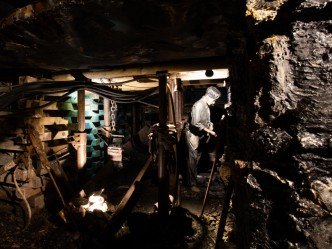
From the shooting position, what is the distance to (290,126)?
1.23m

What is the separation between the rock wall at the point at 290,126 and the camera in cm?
115

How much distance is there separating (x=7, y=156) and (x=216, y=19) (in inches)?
270

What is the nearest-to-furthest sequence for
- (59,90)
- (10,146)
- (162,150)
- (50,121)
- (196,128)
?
1. (59,90)
2. (162,150)
3. (10,146)
4. (50,121)
5. (196,128)

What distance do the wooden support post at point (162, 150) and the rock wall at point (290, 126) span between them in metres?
3.99

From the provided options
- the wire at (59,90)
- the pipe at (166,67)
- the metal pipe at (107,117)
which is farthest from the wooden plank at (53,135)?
the metal pipe at (107,117)

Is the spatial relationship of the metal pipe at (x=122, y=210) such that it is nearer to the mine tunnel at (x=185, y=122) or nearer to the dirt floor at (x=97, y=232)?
the mine tunnel at (x=185, y=122)

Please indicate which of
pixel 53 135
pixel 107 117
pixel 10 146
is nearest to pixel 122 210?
pixel 53 135

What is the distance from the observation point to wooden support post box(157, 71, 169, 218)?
5391mm

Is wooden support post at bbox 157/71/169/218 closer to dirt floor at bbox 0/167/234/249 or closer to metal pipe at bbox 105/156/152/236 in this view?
dirt floor at bbox 0/167/234/249

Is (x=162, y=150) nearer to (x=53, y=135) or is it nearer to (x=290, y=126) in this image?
(x=53, y=135)

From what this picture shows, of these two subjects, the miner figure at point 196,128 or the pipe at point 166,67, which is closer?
the pipe at point 166,67

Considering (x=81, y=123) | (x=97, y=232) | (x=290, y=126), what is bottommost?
(x=97, y=232)

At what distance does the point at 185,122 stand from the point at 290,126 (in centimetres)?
863

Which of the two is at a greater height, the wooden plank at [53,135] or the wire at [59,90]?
the wire at [59,90]
